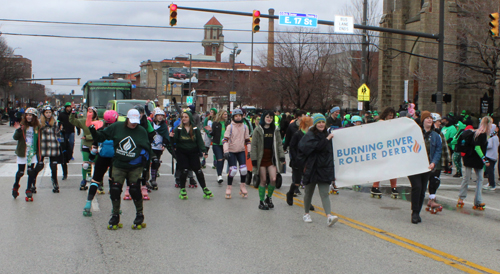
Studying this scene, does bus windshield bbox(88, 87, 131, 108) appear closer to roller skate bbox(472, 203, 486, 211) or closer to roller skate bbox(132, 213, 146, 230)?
roller skate bbox(132, 213, 146, 230)

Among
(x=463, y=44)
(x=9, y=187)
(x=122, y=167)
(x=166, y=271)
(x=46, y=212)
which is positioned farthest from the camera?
(x=463, y=44)

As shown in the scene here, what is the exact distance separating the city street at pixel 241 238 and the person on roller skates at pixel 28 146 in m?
0.46

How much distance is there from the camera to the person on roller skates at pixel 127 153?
7.25 metres

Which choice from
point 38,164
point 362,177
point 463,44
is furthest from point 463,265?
point 463,44

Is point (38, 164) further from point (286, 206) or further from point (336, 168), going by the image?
point (336, 168)

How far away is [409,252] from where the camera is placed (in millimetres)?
6293

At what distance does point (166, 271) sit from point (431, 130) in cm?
557

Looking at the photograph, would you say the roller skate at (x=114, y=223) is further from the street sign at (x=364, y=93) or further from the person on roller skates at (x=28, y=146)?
Answer: the street sign at (x=364, y=93)

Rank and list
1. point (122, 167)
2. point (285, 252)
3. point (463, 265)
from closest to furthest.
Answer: point (463, 265) → point (285, 252) → point (122, 167)

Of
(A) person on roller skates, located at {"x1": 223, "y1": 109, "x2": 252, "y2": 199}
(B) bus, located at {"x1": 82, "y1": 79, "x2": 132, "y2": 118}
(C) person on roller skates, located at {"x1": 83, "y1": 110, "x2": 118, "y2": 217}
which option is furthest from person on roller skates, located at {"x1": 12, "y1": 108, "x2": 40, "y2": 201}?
(B) bus, located at {"x1": 82, "y1": 79, "x2": 132, "y2": 118}

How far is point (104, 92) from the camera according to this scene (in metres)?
29.1

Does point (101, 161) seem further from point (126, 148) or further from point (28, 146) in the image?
point (28, 146)

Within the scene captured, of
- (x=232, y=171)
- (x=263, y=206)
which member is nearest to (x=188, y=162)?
(x=232, y=171)

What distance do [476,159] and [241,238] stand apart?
17.9ft
